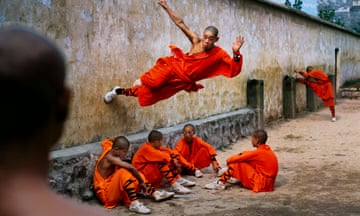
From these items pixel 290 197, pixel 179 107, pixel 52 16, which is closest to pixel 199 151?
pixel 179 107

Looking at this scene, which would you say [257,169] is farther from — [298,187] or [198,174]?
[198,174]

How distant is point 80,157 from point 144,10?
2.30 meters

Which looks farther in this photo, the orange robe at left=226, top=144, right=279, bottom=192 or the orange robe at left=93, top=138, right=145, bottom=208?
the orange robe at left=226, top=144, right=279, bottom=192

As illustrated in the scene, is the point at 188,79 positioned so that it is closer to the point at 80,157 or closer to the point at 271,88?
the point at 80,157

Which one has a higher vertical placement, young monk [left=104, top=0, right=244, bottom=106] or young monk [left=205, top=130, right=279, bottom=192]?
young monk [left=104, top=0, right=244, bottom=106]

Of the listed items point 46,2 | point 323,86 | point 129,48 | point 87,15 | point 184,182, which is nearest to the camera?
point 46,2

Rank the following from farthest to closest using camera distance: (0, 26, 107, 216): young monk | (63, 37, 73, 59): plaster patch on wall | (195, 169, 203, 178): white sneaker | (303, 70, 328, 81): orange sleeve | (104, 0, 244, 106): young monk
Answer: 1. (303, 70, 328, 81): orange sleeve
2. (195, 169, 203, 178): white sneaker
3. (104, 0, 244, 106): young monk
4. (63, 37, 73, 59): plaster patch on wall
5. (0, 26, 107, 216): young monk

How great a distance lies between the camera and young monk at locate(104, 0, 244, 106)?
559cm

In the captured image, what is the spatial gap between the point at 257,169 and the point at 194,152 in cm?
107

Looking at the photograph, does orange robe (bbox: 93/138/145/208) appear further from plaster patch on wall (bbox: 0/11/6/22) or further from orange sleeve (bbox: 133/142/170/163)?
plaster patch on wall (bbox: 0/11/6/22)

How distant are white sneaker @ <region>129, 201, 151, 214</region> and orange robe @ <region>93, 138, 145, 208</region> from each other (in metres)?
0.12

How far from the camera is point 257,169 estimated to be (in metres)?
5.92

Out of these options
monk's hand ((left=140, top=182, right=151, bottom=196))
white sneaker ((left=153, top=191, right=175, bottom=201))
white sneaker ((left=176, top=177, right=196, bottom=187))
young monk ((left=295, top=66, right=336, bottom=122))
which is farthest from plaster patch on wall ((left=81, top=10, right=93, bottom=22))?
young monk ((left=295, top=66, right=336, bottom=122))

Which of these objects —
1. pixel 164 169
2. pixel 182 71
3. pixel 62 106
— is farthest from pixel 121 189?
pixel 62 106
